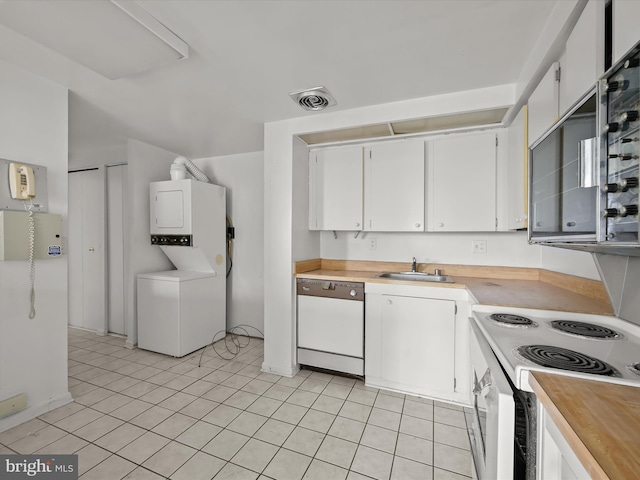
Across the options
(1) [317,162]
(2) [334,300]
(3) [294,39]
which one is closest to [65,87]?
(3) [294,39]

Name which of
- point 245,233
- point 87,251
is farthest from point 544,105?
point 87,251

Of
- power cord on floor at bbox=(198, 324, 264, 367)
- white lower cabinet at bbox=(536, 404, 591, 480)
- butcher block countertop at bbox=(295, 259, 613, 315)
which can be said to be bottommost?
power cord on floor at bbox=(198, 324, 264, 367)

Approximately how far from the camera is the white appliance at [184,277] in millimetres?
3061

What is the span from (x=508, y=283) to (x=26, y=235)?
11.5 feet

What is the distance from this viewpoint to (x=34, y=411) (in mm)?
2006

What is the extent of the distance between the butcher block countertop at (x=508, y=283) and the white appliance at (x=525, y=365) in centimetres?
21

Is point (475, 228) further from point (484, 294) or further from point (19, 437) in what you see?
point (19, 437)

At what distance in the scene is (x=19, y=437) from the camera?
71.2 inches

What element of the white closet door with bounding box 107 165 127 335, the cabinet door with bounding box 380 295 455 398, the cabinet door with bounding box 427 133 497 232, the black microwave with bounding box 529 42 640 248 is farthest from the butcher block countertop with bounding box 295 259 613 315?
the white closet door with bounding box 107 165 127 335

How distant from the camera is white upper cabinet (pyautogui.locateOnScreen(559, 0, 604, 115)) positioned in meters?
1.01

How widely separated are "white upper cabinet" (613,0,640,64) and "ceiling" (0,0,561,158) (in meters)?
0.63

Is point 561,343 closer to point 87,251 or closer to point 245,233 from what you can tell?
point 245,233

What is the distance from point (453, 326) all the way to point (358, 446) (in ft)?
3.54

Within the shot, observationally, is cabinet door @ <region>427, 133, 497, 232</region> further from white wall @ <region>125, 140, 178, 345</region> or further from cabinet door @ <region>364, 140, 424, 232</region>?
white wall @ <region>125, 140, 178, 345</region>
